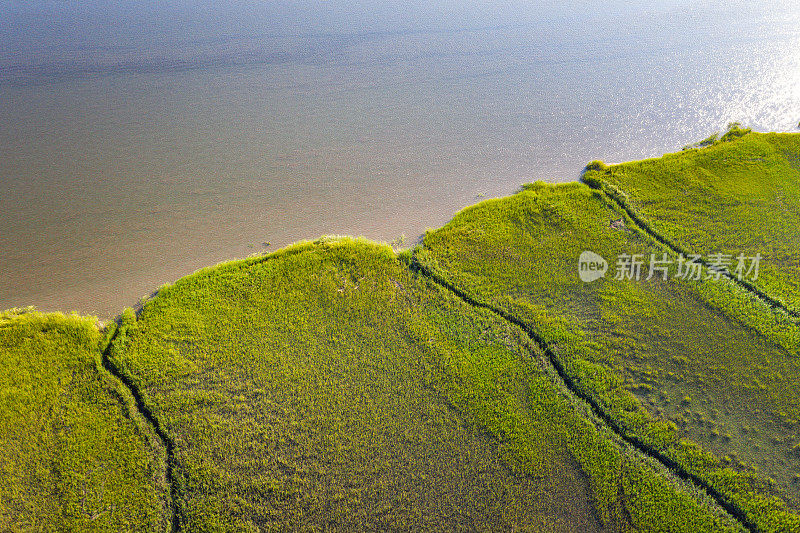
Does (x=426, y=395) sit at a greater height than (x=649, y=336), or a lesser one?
lesser

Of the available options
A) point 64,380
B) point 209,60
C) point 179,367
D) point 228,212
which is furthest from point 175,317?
point 209,60

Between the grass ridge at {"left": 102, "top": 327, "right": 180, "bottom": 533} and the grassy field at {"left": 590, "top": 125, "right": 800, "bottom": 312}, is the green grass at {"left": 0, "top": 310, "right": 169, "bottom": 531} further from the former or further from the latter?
the grassy field at {"left": 590, "top": 125, "right": 800, "bottom": 312}

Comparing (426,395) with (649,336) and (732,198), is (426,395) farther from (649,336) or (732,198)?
(732,198)

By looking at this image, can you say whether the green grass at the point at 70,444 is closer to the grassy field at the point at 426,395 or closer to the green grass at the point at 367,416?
the grassy field at the point at 426,395

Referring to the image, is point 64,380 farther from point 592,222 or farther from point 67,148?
point 592,222

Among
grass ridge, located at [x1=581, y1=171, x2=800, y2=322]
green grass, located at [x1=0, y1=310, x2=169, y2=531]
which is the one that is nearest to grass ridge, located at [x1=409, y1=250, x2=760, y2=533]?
grass ridge, located at [x1=581, y1=171, x2=800, y2=322]

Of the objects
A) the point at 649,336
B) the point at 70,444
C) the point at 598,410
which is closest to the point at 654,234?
Answer: the point at 649,336
